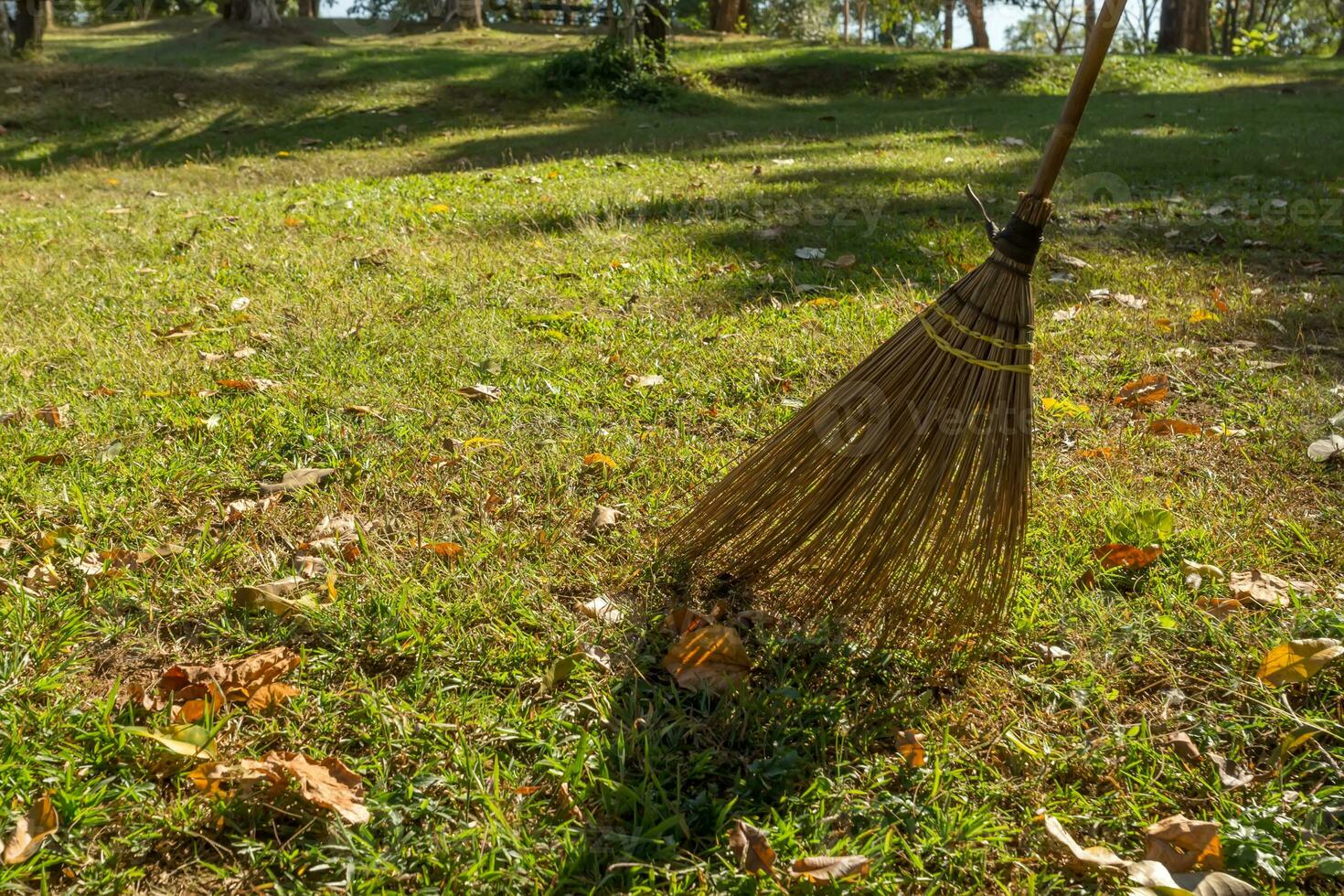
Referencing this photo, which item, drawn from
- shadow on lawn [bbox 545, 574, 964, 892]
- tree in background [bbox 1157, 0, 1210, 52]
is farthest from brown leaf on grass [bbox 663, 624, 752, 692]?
tree in background [bbox 1157, 0, 1210, 52]

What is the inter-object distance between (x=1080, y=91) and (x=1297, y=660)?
1.20 m

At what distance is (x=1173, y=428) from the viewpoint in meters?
2.93

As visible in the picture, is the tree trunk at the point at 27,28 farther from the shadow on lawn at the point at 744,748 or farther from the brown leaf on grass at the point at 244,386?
the shadow on lawn at the point at 744,748

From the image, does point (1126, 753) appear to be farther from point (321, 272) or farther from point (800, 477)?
point (321, 272)

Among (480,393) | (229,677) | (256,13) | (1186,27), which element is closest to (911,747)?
(229,677)

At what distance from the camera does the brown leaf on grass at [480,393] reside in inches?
123

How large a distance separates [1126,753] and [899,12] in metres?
25.1

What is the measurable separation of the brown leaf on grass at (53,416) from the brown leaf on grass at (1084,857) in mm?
2957

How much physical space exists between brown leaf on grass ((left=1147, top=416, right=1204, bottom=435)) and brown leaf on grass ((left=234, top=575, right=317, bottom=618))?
2.51m

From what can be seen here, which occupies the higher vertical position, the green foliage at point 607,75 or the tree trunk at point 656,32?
the tree trunk at point 656,32

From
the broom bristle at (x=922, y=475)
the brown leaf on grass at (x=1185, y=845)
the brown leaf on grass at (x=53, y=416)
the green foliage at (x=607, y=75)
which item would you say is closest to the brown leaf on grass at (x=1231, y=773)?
the brown leaf on grass at (x=1185, y=845)

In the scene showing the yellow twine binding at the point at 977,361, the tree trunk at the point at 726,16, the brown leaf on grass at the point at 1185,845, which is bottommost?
the brown leaf on grass at the point at 1185,845

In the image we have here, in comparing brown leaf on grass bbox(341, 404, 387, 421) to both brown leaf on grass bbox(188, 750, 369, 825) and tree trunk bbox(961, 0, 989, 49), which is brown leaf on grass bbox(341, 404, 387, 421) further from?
tree trunk bbox(961, 0, 989, 49)

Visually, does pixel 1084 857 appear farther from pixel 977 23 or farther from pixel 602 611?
pixel 977 23
